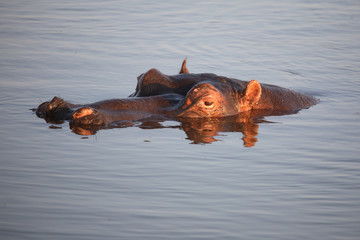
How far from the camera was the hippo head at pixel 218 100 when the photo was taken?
1003 centimetres

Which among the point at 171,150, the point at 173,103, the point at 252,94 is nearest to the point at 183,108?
the point at 173,103

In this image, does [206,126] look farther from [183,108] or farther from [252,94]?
[252,94]

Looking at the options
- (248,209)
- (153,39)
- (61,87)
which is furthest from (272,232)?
(153,39)

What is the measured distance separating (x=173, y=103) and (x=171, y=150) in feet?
5.19

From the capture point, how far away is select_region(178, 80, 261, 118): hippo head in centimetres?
1003

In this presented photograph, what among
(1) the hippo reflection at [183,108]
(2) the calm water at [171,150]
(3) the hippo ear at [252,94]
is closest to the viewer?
(2) the calm water at [171,150]

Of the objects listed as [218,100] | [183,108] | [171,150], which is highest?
[218,100]

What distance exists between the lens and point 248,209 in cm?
686

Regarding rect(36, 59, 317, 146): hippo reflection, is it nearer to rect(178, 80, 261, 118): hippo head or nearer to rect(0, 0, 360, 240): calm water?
rect(178, 80, 261, 118): hippo head

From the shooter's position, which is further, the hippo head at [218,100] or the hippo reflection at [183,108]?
the hippo head at [218,100]

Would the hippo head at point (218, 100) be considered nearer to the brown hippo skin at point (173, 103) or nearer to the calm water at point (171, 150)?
the brown hippo skin at point (173, 103)

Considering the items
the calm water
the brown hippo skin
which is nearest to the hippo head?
the brown hippo skin

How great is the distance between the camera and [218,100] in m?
10.3

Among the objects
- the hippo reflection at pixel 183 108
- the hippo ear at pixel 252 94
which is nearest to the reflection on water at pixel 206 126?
the hippo reflection at pixel 183 108
